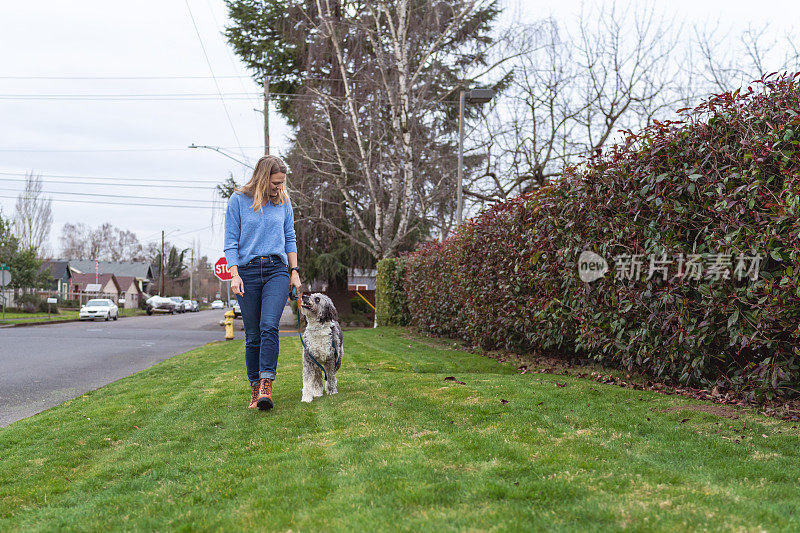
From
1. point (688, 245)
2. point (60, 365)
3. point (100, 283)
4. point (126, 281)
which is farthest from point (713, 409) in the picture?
point (126, 281)

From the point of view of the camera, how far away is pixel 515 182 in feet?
69.3

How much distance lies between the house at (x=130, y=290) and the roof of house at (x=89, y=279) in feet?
8.21

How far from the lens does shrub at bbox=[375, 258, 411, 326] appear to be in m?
17.0

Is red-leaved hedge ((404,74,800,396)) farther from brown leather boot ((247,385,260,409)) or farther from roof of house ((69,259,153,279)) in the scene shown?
roof of house ((69,259,153,279))

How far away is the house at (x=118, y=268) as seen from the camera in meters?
86.4

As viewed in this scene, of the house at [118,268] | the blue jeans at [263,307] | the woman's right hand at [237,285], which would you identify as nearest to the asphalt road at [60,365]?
the blue jeans at [263,307]

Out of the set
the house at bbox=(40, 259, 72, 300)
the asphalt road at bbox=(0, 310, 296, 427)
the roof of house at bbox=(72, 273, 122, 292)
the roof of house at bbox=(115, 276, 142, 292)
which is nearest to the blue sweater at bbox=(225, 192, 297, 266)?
the asphalt road at bbox=(0, 310, 296, 427)

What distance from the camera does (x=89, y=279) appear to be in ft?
267

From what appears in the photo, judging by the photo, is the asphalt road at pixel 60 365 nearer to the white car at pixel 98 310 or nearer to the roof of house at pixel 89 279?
the white car at pixel 98 310

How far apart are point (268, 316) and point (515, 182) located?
1719 cm

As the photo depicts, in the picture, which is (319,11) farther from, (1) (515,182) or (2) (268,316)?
(2) (268,316)

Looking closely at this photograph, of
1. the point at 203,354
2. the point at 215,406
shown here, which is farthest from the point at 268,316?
the point at 203,354

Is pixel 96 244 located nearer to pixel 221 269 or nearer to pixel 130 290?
pixel 130 290

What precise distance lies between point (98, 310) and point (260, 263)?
1462 inches
